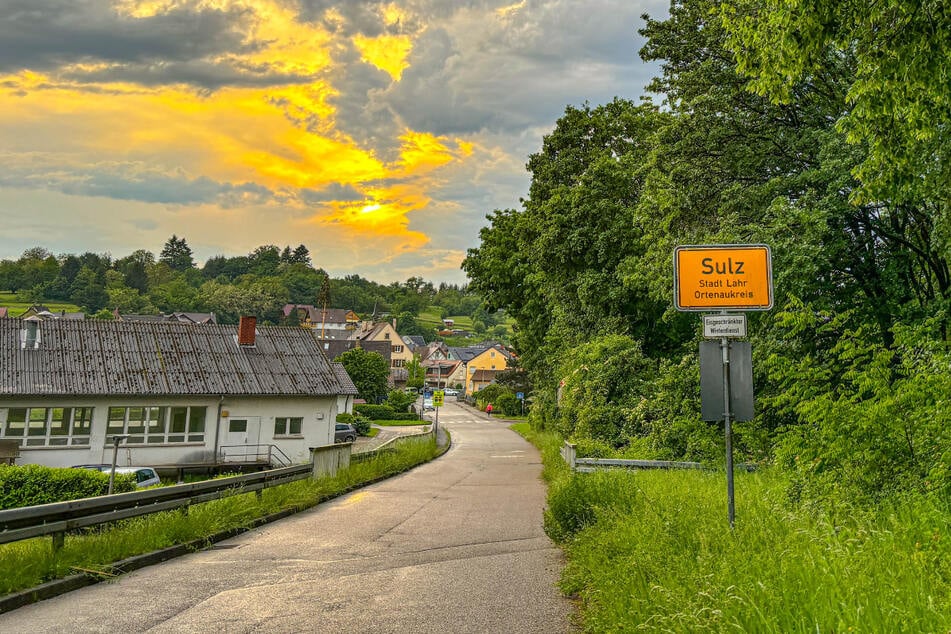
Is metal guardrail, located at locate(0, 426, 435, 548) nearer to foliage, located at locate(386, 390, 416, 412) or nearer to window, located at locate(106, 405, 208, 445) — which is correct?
window, located at locate(106, 405, 208, 445)

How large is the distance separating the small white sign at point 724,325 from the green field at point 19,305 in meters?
138

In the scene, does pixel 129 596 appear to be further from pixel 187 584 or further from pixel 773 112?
pixel 773 112

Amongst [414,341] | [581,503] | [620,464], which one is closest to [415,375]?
[414,341]

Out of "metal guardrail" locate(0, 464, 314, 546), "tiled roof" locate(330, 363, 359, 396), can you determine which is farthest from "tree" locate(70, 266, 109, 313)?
"metal guardrail" locate(0, 464, 314, 546)

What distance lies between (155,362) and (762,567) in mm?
35277

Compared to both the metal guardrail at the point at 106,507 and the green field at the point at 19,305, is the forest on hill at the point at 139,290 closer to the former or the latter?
the green field at the point at 19,305

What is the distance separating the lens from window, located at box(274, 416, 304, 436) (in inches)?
1431

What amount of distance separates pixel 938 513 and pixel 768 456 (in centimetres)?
817

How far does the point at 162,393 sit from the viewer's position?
108 feet

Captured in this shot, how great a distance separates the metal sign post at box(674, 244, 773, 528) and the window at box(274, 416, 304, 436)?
3229 centimetres

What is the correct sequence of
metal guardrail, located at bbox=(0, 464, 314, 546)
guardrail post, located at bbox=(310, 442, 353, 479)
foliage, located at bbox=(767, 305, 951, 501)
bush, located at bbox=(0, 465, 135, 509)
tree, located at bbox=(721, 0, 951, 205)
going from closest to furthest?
foliage, located at bbox=(767, 305, 951, 501)
tree, located at bbox=(721, 0, 951, 205)
metal guardrail, located at bbox=(0, 464, 314, 546)
bush, located at bbox=(0, 465, 135, 509)
guardrail post, located at bbox=(310, 442, 353, 479)

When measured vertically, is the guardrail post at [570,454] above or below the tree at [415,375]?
below

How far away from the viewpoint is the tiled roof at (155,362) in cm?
3152

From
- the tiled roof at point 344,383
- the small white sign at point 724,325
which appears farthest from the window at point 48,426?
the small white sign at point 724,325
